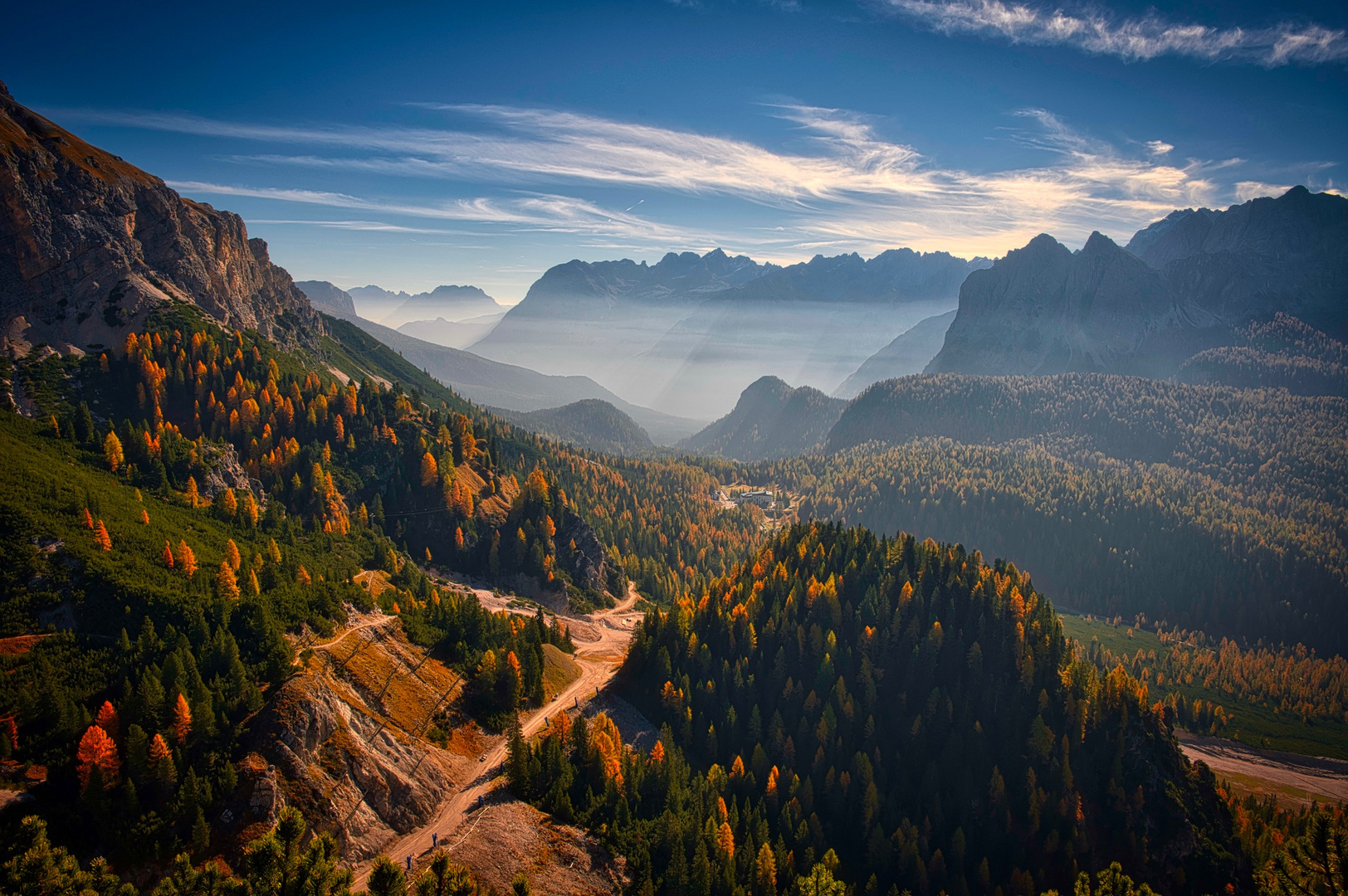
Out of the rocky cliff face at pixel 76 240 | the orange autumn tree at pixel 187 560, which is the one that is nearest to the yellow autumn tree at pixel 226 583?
the orange autumn tree at pixel 187 560

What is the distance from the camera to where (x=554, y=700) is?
365 ft

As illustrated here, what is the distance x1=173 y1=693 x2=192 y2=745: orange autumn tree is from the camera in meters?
64.3

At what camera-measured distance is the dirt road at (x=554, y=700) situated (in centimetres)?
7156

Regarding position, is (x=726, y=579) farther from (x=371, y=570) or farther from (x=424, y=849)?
(x=424, y=849)

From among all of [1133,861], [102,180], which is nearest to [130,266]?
[102,180]

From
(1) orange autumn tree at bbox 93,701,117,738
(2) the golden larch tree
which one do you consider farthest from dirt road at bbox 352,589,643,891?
(2) the golden larch tree

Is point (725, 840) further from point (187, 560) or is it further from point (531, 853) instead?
point (187, 560)

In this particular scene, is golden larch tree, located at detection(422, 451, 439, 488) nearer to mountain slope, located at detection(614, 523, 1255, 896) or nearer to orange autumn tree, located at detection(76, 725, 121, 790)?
mountain slope, located at detection(614, 523, 1255, 896)

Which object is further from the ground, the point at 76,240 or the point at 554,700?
the point at 76,240

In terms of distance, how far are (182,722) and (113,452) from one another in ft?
303

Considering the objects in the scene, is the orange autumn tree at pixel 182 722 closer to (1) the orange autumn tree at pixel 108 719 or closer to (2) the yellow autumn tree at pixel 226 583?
(1) the orange autumn tree at pixel 108 719

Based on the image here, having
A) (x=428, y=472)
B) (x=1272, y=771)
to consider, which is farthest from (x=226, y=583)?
(x=1272, y=771)

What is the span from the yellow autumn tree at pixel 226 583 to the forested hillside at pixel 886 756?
157ft

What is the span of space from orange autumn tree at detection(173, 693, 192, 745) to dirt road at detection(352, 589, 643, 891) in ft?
72.3
